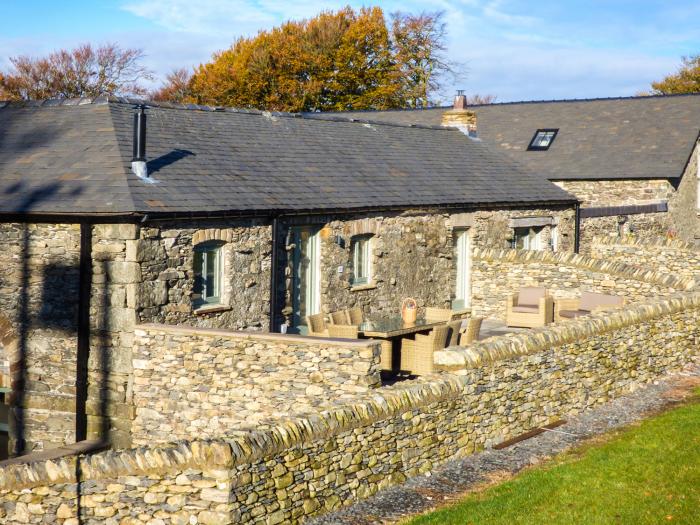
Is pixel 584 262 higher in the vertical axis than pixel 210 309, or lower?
higher

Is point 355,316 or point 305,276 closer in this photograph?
point 355,316

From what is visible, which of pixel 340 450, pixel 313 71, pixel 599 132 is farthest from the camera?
pixel 313 71

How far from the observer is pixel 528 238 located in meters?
24.3

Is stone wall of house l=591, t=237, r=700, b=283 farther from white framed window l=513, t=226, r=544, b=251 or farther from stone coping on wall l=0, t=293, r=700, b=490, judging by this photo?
stone coping on wall l=0, t=293, r=700, b=490

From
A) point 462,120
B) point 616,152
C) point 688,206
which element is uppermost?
point 462,120

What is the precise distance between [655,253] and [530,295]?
16.5ft

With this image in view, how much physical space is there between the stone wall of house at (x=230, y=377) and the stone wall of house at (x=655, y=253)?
12.5 meters

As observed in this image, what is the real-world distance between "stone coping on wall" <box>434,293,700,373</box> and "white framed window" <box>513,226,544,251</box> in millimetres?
6562

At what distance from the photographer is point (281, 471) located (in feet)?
30.4

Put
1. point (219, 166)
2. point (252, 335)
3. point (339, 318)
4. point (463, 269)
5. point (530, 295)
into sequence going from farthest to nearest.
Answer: point (463, 269), point (530, 295), point (219, 166), point (339, 318), point (252, 335)

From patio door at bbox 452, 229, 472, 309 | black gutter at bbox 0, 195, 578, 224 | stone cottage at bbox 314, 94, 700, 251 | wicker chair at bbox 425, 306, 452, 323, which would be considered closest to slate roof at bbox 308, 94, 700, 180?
stone cottage at bbox 314, 94, 700, 251

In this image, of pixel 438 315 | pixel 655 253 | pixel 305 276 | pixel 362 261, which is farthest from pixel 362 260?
pixel 655 253

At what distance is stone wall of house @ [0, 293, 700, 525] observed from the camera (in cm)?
874

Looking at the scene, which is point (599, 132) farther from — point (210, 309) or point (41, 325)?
point (41, 325)
